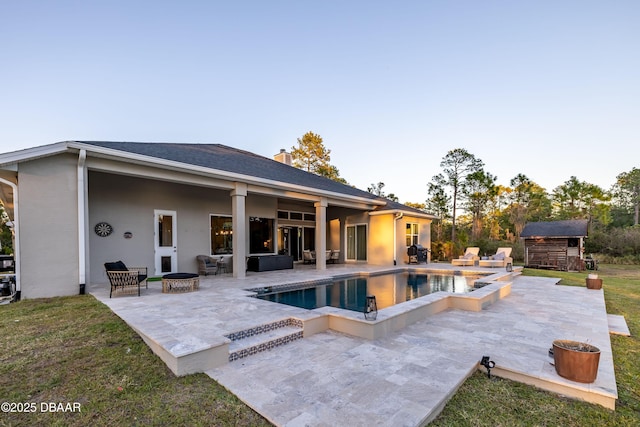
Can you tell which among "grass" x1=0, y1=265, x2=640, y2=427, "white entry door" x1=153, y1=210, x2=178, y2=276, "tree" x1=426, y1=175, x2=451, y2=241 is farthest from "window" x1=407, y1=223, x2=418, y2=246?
"grass" x1=0, y1=265, x2=640, y2=427

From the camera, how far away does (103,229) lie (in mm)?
8461

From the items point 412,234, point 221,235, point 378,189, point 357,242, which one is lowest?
point 357,242

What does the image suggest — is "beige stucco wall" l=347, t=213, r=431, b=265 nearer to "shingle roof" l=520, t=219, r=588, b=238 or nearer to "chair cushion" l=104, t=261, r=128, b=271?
"shingle roof" l=520, t=219, r=588, b=238

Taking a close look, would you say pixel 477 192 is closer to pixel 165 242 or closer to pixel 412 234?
pixel 412 234

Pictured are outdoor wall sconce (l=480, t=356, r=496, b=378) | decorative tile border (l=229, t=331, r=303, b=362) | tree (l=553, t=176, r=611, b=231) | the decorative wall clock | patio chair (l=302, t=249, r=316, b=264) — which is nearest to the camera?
outdoor wall sconce (l=480, t=356, r=496, b=378)

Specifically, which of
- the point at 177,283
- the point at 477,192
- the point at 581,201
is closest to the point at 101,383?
the point at 177,283

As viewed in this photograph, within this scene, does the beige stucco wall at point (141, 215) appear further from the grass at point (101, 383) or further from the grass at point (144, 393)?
the grass at point (144, 393)

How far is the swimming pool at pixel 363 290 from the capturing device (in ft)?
22.9

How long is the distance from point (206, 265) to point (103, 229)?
314 cm

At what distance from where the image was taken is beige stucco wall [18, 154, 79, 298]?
19.9ft

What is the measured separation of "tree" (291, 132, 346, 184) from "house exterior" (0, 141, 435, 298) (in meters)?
12.1

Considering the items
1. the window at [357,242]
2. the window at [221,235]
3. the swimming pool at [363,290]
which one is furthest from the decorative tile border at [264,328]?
the window at [357,242]

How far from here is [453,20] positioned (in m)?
10.5

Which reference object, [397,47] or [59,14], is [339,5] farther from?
[59,14]
